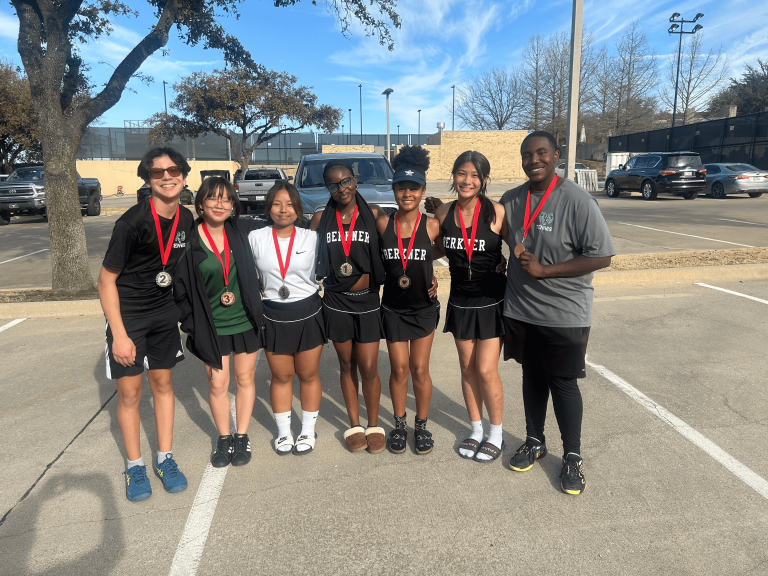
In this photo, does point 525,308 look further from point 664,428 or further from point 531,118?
point 531,118

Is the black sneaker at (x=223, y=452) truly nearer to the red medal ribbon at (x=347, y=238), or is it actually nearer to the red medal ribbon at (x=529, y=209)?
the red medal ribbon at (x=347, y=238)

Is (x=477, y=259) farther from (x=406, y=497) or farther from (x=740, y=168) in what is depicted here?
(x=740, y=168)

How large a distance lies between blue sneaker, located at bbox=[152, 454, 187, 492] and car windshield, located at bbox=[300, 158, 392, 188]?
211 inches

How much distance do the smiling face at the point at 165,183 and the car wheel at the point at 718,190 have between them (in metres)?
23.8

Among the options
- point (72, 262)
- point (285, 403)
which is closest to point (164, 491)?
point (285, 403)

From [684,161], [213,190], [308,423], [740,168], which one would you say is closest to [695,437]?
[308,423]

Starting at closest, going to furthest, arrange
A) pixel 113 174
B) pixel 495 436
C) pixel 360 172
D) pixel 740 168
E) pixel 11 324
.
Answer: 1. pixel 495 436
2. pixel 11 324
3. pixel 360 172
4. pixel 740 168
5. pixel 113 174

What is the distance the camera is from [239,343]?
325 cm

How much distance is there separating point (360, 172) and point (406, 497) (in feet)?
20.1

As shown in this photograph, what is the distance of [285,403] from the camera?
11.5 feet

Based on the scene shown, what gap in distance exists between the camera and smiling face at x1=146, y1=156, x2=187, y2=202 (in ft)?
9.31

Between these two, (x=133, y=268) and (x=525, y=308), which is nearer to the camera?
(x=133, y=268)

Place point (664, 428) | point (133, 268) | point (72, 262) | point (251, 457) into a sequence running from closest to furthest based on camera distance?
point (133, 268)
point (251, 457)
point (664, 428)
point (72, 262)

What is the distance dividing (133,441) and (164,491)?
33 centimetres
